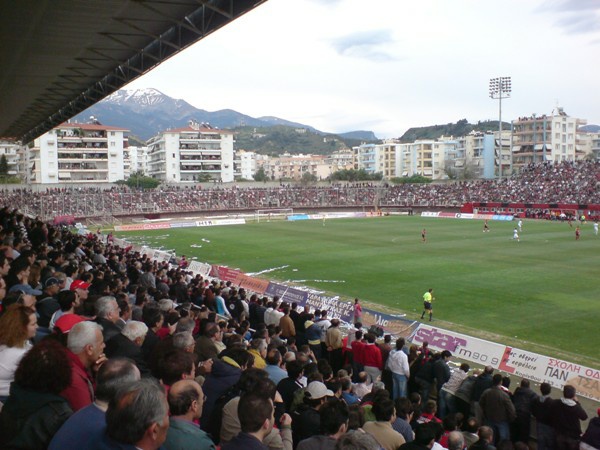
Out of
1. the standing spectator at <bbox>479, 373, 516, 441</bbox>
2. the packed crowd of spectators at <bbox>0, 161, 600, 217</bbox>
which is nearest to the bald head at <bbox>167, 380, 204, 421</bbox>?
the standing spectator at <bbox>479, 373, 516, 441</bbox>

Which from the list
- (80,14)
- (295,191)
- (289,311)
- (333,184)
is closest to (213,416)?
(289,311)

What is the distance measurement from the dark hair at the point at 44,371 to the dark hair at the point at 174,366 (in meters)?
0.97

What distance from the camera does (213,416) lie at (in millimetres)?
5422

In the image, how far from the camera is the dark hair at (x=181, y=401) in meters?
4.10

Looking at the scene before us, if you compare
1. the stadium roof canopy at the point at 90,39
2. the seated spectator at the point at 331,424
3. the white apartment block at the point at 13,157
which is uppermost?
the white apartment block at the point at 13,157

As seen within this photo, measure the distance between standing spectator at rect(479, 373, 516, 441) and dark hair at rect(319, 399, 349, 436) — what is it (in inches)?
197

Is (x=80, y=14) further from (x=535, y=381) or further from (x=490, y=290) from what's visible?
(x=490, y=290)

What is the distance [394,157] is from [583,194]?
93561mm

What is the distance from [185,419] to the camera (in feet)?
13.4

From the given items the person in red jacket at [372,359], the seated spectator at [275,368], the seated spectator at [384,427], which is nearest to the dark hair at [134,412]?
the seated spectator at [384,427]

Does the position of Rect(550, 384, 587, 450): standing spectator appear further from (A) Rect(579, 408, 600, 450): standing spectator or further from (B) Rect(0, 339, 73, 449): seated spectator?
(B) Rect(0, 339, 73, 449): seated spectator

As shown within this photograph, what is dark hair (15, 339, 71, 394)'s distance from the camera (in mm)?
3922

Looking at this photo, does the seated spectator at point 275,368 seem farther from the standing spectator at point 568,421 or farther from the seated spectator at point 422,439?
the standing spectator at point 568,421

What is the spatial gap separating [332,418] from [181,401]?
58.5 inches
